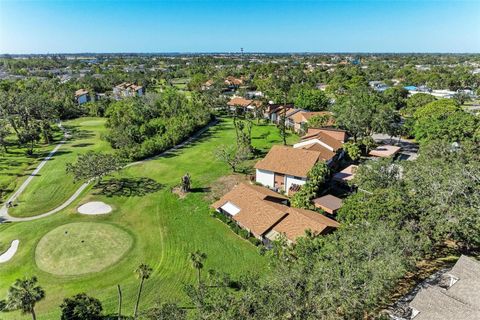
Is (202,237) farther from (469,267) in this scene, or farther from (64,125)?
(64,125)

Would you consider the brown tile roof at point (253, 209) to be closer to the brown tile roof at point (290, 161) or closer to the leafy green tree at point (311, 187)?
the leafy green tree at point (311, 187)

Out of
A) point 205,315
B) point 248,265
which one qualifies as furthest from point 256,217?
point 205,315

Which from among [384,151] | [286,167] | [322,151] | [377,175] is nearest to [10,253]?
[286,167]

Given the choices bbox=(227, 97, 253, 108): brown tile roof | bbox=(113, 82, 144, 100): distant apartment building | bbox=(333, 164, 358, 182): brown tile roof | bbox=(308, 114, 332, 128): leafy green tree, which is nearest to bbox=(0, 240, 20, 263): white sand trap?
bbox=(333, 164, 358, 182): brown tile roof

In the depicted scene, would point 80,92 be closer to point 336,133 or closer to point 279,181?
point 336,133

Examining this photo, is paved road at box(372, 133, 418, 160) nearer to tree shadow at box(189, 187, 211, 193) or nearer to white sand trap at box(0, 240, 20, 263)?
tree shadow at box(189, 187, 211, 193)

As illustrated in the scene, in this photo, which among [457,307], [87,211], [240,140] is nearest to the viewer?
[457,307]

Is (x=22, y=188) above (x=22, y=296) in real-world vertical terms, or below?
below
